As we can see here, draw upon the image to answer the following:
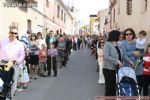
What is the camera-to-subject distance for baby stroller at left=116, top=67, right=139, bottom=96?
29.4 feet

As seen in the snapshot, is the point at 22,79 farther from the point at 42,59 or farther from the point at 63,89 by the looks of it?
the point at 42,59

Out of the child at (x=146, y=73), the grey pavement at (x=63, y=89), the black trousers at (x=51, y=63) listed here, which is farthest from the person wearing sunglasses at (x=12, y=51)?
the black trousers at (x=51, y=63)

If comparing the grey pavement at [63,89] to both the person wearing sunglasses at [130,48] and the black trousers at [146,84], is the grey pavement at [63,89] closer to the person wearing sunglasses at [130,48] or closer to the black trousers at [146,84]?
the black trousers at [146,84]

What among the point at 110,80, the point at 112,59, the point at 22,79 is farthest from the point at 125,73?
the point at 22,79

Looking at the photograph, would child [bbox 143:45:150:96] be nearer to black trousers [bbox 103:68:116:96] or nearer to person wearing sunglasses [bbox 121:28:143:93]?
person wearing sunglasses [bbox 121:28:143:93]

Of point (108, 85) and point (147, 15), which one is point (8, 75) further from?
point (147, 15)

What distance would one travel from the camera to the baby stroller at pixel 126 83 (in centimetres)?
895

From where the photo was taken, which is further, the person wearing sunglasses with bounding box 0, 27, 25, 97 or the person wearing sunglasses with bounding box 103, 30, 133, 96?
the person wearing sunglasses with bounding box 0, 27, 25, 97

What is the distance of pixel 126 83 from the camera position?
9.09m

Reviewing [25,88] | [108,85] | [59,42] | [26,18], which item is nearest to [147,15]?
[59,42]

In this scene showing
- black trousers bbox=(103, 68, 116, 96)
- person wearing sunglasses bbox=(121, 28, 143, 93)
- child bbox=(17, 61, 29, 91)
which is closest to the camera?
black trousers bbox=(103, 68, 116, 96)

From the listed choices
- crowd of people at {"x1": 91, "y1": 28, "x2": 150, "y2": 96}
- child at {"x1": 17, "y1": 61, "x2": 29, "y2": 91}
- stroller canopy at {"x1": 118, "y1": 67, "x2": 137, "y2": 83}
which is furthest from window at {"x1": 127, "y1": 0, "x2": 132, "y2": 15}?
stroller canopy at {"x1": 118, "y1": 67, "x2": 137, "y2": 83}

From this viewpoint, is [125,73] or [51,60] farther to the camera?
[51,60]

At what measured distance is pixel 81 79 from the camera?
16.8m
